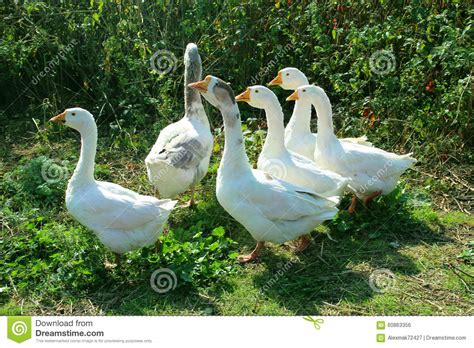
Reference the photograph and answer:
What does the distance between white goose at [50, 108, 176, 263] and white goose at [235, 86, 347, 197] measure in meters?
1.37

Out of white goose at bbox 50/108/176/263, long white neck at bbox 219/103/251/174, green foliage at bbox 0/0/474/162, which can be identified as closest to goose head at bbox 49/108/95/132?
white goose at bbox 50/108/176/263

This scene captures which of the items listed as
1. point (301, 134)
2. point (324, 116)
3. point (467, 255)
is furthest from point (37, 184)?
point (467, 255)

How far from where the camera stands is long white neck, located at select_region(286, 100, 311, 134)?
7.16 m

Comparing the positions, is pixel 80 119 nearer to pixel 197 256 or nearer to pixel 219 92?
pixel 219 92

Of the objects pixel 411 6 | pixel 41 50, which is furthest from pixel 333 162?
pixel 41 50

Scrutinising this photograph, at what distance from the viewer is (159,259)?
5.79 m

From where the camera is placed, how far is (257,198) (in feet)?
19.0

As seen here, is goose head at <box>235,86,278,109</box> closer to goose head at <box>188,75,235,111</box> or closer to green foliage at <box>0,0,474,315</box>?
goose head at <box>188,75,235,111</box>

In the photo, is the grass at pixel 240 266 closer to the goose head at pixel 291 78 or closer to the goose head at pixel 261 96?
the goose head at pixel 261 96

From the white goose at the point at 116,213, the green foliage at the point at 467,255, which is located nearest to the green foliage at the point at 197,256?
the white goose at the point at 116,213

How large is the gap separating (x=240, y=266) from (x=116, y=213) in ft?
4.46

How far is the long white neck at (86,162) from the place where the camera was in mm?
5758
